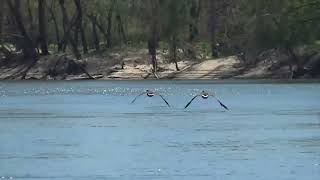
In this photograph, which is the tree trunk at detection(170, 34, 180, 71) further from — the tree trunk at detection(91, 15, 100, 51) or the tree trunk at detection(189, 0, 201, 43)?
the tree trunk at detection(91, 15, 100, 51)

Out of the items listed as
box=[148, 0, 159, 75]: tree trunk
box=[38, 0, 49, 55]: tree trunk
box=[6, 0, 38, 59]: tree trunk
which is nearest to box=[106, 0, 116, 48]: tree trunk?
box=[148, 0, 159, 75]: tree trunk

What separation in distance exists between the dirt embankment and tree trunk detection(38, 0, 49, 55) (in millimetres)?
1760

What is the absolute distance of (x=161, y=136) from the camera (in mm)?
49625

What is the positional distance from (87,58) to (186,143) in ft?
230

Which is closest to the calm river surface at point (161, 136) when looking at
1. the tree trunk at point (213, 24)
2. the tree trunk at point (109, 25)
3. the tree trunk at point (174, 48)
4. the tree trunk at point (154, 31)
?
the tree trunk at point (174, 48)

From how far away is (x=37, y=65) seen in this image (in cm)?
11606

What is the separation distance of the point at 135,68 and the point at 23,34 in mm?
12360

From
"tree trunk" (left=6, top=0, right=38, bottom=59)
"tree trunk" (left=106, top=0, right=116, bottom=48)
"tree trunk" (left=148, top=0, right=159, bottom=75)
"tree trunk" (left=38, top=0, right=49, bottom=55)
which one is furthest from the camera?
"tree trunk" (left=106, top=0, right=116, bottom=48)

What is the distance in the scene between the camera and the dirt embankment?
110 m

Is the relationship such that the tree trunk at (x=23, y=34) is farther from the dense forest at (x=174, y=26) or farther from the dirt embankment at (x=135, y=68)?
the dirt embankment at (x=135, y=68)

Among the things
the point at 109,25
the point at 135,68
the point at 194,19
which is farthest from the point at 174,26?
the point at 109,25

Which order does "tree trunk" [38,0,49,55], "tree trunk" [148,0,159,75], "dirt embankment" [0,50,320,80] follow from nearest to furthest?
"dirt embankment" [0,50,320,80] → "tree trunk" [148,0,159,75] → "tree trunk" [38,0,49,55]

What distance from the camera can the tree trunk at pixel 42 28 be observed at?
114m

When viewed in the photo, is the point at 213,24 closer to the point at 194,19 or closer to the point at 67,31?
the point at 194,19
